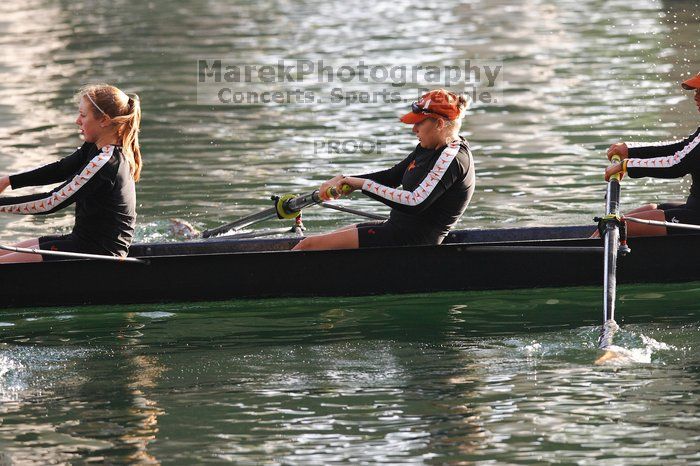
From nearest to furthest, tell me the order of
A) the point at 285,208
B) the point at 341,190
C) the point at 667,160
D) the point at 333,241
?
1. the point at 341,190
2. the point at 667,160
3. the point at 333,241
4. the point at 285,208

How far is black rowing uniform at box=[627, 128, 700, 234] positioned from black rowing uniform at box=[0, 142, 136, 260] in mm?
3713

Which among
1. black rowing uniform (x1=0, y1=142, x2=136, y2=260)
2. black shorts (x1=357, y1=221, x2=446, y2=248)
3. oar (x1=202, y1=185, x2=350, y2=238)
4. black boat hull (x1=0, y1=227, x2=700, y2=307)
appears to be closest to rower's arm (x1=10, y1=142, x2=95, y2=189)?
A: black rowing uniform (x1=0, y1=142, x2=136, y2=260)

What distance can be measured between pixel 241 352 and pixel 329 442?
73.5 inches

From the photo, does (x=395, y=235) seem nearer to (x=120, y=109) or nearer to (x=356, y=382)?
(x=356, y=382)

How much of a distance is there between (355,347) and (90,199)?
84.8 inches

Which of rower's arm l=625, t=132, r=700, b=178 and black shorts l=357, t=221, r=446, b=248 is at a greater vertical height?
rower's arm l=625, t=132, r=700, b=178

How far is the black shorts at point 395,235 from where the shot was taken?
961cm

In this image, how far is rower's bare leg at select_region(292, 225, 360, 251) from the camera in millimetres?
9719

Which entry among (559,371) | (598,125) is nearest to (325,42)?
(598,125)

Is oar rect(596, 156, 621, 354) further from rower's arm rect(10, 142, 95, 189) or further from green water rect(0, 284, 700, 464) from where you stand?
rower's arm rect(10, 142, 95, 189)

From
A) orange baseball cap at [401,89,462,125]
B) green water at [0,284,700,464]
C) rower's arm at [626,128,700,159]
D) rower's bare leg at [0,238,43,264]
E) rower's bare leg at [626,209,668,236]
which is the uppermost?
orange baseball cap at [401,89,462,125]

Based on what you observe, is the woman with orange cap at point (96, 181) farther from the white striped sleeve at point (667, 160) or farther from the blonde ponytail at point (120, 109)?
the white striped sleeve at point (667, 160)

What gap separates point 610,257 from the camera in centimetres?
908

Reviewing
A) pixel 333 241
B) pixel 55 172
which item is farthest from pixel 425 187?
pixel 55 172
